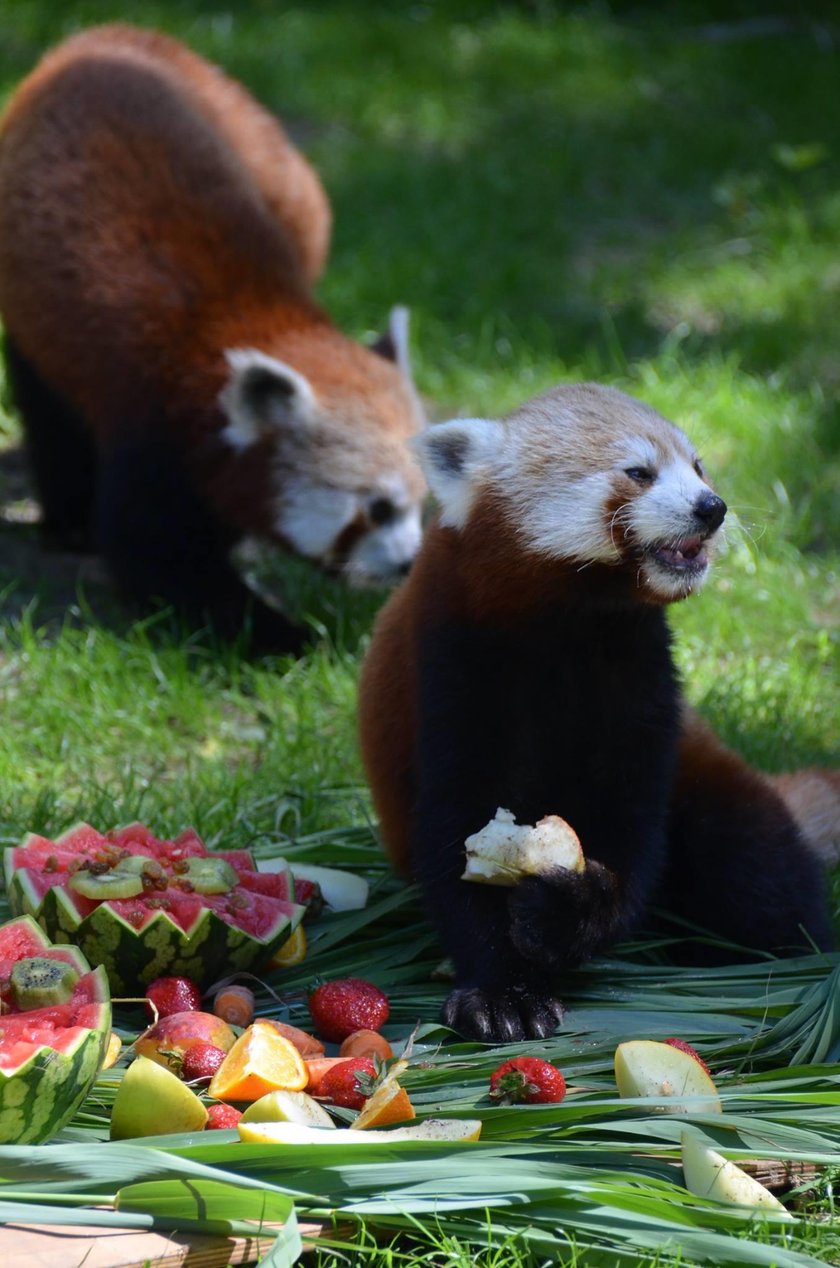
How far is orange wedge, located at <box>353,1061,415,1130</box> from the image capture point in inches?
118

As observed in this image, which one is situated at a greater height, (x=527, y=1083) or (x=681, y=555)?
(x=681, y=555)

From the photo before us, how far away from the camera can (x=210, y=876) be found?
3.69 meters

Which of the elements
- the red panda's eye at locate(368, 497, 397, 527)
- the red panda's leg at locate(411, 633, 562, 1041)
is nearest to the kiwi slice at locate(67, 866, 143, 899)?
the red panda's leg at locate(411, 633, 562, 1041)

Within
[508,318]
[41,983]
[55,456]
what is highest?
[41,983]

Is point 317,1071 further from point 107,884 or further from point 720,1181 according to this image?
point 720,1181

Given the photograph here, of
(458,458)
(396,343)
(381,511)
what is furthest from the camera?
(396,343)

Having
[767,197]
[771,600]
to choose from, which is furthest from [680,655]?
[767,197]

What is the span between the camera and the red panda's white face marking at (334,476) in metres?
6.14

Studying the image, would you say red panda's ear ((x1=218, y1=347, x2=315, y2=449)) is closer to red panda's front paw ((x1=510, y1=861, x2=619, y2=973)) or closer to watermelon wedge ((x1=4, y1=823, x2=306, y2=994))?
watermelon wedge ((x1=4, y1=823, x2=306, y2=994))

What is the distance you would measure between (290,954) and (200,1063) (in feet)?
2.13

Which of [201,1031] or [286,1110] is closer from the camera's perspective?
[286,1110]

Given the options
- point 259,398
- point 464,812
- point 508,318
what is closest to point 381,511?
point 259,398

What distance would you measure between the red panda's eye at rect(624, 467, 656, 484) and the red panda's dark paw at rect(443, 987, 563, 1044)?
1.19 m

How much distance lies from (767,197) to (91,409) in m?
5.18
